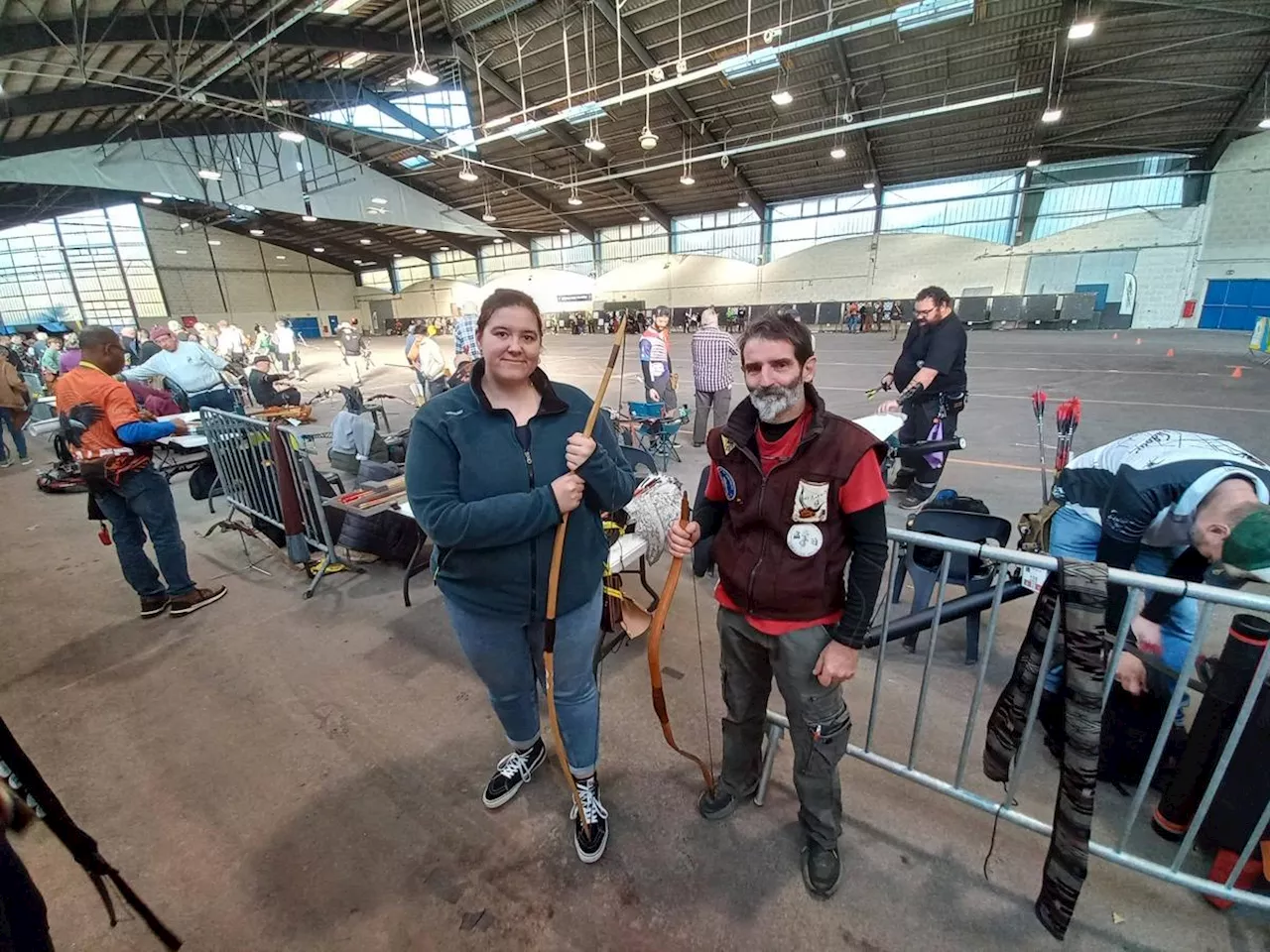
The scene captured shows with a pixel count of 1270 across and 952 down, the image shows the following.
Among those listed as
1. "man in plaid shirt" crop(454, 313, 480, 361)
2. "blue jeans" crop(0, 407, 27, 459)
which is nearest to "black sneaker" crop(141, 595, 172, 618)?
"man in plaid shirt" crop(454, 313, 480, 361)

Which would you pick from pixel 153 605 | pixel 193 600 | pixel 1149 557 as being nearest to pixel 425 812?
pixel 193 600

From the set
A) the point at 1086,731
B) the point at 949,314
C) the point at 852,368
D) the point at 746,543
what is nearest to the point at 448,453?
the point at 746,543

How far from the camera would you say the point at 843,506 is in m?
1.45

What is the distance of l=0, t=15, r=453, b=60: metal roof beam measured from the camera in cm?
1005

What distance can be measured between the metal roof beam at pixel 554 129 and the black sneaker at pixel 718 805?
2099cm

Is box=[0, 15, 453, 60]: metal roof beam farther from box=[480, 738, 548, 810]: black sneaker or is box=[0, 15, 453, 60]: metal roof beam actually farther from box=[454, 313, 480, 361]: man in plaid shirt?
box=[480, 738, 548, 810]: black sneaker

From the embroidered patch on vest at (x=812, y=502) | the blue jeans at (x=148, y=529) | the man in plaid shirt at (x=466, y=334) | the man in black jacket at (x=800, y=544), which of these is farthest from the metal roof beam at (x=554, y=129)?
the embroidered patch on vest at (x=812, y=502)

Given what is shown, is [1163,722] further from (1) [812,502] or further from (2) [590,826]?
(2) [590,826]

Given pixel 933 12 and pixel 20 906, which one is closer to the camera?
pixel 20 906

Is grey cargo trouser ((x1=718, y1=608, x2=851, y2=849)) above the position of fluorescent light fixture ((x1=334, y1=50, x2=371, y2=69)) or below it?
below

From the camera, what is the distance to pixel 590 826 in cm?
187

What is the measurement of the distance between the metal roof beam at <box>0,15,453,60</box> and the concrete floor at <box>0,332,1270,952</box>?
13597 mm

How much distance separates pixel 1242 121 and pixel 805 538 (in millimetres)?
27723

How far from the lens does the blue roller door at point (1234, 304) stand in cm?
1844
